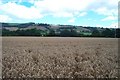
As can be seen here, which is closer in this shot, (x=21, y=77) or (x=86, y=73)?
(x=21, y=77)

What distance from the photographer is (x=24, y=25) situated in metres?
160

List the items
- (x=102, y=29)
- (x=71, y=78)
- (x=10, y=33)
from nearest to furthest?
(x=71, y=78) → (x=10, y=33) → (x=102, y=29)

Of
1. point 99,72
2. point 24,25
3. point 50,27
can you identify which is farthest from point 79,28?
point 99,72

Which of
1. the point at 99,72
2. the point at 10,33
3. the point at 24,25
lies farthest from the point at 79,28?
the point at 99,72

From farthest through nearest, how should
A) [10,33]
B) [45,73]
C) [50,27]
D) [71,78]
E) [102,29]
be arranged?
[50,27] → [102,29] → [10,33] → [45,73] → [71,78]

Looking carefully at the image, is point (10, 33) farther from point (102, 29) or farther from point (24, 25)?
point (102, 29)

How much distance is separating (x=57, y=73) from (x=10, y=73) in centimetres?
208

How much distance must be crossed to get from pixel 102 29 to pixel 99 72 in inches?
5715

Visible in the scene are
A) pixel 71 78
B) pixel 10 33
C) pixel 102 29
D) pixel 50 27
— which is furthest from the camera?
pixel 50 27

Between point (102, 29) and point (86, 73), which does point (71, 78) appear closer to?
point (86, 73)

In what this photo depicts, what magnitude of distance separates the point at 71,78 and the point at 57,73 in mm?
1164

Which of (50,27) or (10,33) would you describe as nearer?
(10,33)

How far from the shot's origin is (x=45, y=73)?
11.1 metres

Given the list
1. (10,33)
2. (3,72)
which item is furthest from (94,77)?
(10,33)
